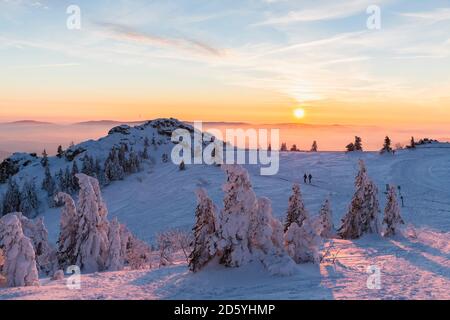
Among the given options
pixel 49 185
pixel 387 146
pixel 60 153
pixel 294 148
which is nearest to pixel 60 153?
pixel 60 153

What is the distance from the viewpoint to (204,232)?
68.3ft

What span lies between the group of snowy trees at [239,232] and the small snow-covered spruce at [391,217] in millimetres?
14765

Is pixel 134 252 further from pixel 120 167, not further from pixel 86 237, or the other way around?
pixel 120 167

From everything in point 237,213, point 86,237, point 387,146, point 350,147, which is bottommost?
point 86,237

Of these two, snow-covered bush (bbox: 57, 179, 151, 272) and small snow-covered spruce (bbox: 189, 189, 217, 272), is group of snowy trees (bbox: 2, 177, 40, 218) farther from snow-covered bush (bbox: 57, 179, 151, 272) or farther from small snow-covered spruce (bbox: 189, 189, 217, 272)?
small snow-covered spruce (bbox: 189, 189, 217, 272)

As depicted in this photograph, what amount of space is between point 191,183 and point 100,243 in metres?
44.9

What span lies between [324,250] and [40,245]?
72.3 ft

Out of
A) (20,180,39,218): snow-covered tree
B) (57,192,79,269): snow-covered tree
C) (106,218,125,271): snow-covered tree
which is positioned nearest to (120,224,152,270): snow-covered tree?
(106,218,125,271): snow-covered tree

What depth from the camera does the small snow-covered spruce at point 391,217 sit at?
3281cm

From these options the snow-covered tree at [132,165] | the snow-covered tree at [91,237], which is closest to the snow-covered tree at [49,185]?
the snow-covered tree at [132,165]

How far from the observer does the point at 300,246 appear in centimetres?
2202

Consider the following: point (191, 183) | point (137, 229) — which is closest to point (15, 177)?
point (191, 183)

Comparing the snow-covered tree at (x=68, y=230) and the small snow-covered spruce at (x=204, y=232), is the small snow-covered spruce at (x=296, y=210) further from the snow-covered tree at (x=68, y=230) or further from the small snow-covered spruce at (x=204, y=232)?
the snow-covered tree at (x=68, y=230)

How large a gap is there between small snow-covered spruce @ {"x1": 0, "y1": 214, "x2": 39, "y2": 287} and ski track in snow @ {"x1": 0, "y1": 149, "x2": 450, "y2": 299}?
8.64 ft
